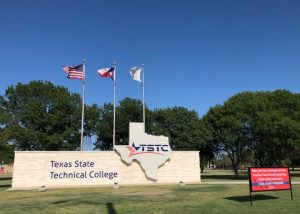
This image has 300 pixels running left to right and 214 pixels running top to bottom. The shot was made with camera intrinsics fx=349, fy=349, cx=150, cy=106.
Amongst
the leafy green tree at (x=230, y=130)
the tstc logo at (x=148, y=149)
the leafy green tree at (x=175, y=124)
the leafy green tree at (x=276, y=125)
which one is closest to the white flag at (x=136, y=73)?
the tstc logo at (x=148, y=149)

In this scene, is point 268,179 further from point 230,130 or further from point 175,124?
point 175,124

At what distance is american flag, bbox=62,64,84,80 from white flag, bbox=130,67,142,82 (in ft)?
16.6

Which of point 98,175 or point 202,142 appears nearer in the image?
point 98,175

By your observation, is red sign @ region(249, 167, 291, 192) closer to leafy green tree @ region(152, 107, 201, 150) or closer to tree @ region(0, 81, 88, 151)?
leafy green tree @ region(152, 107, 201, 150)

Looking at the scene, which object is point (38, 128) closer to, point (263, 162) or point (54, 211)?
point (263, 162)

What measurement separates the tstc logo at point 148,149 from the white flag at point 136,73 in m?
7.57

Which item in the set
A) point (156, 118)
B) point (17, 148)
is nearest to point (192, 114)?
point (156, 118)

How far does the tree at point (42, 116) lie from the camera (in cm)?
5038

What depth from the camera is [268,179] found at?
15297 millimetres

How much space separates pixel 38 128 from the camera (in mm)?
51969

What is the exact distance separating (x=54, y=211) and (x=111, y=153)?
59.3ft

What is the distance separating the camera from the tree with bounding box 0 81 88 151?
5038 centimetres

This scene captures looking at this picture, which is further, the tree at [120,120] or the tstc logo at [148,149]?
the tree at [120,120]

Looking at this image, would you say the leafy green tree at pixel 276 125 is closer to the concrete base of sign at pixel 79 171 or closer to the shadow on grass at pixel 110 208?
the concrete base of sign at pixel 79 171
